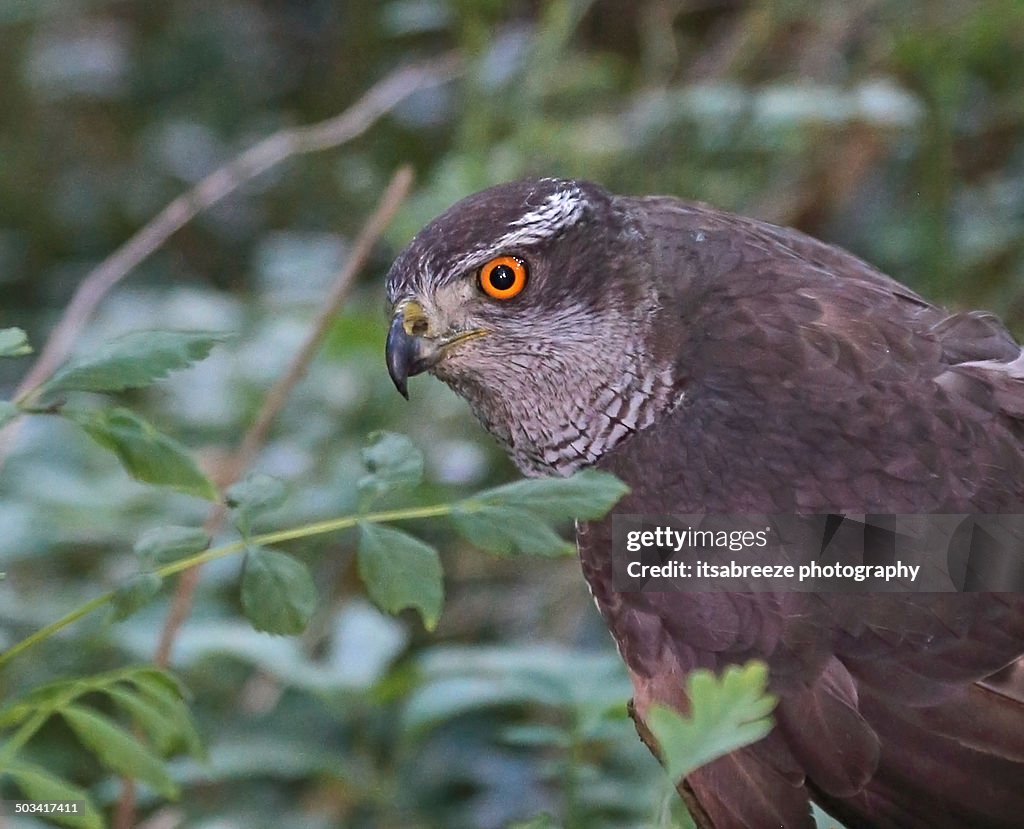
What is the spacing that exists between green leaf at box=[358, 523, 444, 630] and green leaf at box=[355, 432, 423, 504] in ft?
0.17

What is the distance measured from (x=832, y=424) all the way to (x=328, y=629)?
1961 mm

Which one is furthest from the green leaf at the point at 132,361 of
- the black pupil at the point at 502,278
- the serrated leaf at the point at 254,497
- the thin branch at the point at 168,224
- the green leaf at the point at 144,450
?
the thin branch at the point at 168,224

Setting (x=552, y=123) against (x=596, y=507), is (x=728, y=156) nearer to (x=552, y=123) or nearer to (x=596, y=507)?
(x=552, y=123)

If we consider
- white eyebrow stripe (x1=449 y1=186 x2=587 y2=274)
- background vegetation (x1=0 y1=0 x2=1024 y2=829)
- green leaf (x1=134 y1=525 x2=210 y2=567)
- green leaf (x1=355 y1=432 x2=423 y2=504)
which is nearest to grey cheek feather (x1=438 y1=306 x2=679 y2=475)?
white eyebrow stripe (x1=449 y1=186 x2=587 y2=274)

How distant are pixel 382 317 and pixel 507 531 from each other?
2686 mm

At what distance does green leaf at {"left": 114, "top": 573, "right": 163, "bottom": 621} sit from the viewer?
61.6 inches

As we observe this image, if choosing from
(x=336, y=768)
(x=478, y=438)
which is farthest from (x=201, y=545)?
(x=478, y=438)

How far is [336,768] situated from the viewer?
3002mm

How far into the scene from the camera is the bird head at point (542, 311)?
2.35 m

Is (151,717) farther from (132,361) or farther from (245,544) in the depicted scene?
(132,361)

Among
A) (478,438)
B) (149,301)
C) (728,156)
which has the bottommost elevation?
(478,438)

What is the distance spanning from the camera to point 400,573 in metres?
1.55

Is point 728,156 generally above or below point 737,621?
above

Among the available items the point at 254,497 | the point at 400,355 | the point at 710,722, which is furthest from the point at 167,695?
the point at 400,355
